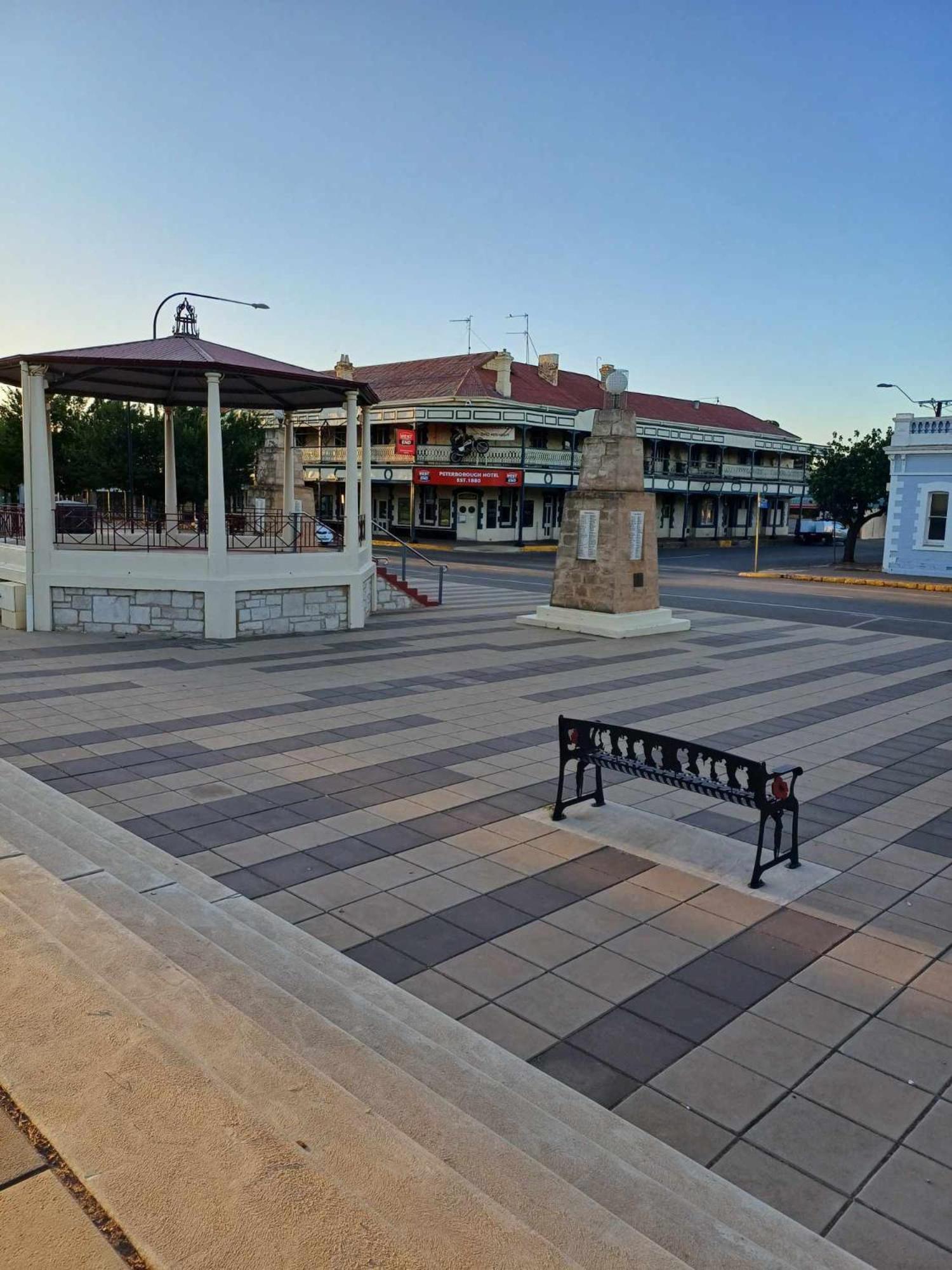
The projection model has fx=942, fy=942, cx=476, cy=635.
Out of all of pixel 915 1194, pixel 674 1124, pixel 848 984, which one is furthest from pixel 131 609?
pixel 915 1194

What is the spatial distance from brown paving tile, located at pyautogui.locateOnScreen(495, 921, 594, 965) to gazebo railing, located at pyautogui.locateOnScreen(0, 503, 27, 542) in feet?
47.7

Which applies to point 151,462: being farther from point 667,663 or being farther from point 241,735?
point 241,735

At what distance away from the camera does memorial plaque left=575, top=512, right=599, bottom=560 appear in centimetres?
1884

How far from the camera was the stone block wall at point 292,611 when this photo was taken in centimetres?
1619

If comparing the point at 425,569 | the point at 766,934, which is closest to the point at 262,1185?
the point at 766,934

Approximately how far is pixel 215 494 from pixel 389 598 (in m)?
6.19

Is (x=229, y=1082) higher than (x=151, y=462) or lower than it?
lower

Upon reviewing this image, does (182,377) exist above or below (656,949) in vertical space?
above

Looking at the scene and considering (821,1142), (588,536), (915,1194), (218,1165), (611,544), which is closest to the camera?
(218,1165)

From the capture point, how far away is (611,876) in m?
6.39

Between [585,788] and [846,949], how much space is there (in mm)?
3043

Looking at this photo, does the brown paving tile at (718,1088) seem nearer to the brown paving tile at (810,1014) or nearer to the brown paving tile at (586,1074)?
the brown paving tile at (586,1074)

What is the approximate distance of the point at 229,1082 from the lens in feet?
10.5

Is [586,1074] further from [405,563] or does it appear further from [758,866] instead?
[405,563]
